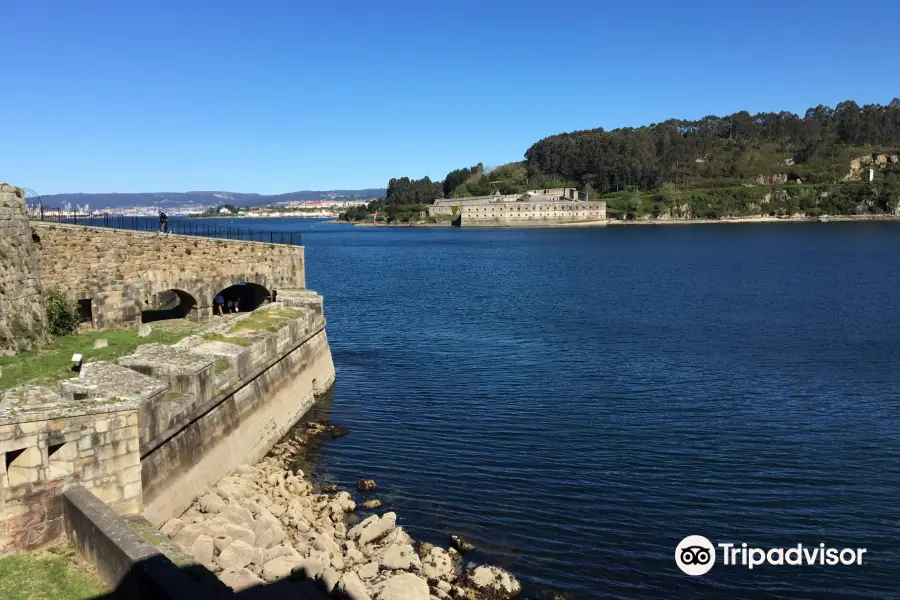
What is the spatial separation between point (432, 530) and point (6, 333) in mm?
10614

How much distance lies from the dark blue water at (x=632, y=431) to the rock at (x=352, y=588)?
2899 millimetres

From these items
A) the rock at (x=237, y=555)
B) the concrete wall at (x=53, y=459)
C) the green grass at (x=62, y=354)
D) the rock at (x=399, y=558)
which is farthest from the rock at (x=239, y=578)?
the green grass at (x=62, y=354)

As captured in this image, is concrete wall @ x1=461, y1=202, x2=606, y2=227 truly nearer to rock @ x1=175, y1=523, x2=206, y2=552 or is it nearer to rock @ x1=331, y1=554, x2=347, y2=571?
rock @ x1=331, y1=554, x2=347, y2=571

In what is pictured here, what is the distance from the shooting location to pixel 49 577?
A: 9.34 metres

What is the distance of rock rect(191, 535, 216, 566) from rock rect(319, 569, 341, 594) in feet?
6.07

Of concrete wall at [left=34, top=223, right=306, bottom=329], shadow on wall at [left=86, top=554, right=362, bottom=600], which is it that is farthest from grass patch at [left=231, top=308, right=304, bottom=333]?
shadow on wall at [left=86, top=554, right=362, bottom=600]

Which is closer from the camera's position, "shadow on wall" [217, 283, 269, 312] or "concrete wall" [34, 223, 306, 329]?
"concrete wall" [34, 223, 306, 329]

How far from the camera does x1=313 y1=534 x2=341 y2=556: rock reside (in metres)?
12.7

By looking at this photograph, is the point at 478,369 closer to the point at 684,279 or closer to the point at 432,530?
the point at 432,530

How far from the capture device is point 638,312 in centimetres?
4238

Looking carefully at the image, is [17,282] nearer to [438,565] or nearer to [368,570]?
[368,570]

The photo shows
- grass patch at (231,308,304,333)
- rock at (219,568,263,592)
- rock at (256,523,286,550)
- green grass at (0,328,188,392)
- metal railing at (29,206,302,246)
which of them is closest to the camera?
rock at (219,568,263,592)

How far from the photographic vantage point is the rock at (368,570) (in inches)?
476

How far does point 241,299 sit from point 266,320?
844 cm
